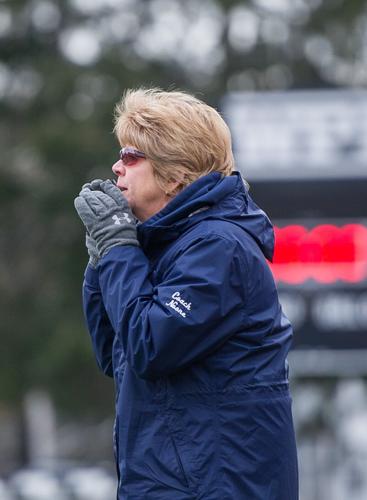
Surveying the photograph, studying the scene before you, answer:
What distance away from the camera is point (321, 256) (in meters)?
9.18

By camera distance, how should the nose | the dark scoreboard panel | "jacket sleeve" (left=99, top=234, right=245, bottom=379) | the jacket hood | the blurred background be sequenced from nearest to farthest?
"jacket sleeve" (left=99, top=234, right=245, bottom=379), the jacket hood, the nose, the dark scoreboard panel, the blurred background

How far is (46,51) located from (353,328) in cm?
1191

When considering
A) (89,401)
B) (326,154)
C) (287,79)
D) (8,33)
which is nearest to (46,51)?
(8,33)

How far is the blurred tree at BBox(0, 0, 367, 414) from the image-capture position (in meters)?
18.9

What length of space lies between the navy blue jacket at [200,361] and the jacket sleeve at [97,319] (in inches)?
7.2

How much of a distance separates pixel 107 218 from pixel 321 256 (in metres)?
6.24

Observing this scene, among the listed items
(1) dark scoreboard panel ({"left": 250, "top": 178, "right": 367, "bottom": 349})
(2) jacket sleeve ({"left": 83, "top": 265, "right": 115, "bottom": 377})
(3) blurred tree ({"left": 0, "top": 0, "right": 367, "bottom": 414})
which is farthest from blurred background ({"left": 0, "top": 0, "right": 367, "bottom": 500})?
(2) jacket sleeve ({"left": 83, "top": 265, "right": 115, "bottom": 377})

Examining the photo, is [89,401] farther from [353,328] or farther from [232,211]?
[232,211]

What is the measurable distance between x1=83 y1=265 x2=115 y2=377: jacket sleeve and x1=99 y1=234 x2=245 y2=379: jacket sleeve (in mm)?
255

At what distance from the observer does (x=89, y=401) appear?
19625 mm

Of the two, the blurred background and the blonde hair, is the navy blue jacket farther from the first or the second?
the blurred background

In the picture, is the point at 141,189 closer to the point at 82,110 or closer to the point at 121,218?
the point at 121,218

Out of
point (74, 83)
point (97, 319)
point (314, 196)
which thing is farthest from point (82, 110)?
point (97, 319)

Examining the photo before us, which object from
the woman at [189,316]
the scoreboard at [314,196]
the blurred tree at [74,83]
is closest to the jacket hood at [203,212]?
the woman at [189,316]
